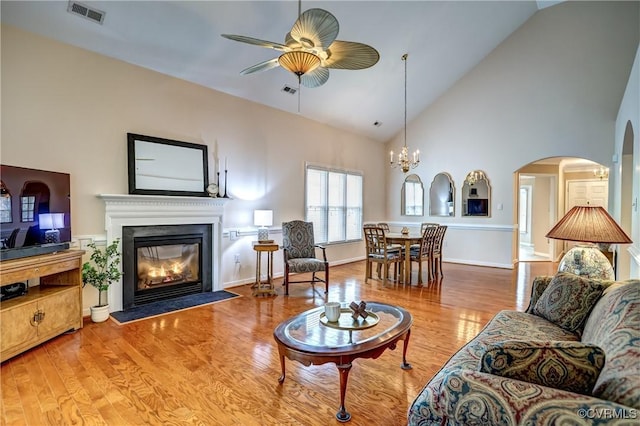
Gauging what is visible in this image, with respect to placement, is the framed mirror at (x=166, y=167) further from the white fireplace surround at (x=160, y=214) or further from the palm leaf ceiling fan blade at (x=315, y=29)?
the palm leaf ceiling fan blade at (x=315, y=29)

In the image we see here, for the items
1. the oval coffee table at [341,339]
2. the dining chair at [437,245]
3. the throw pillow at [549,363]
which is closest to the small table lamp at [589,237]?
the oval coffee table at [341,339]

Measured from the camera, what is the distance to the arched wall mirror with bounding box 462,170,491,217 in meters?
7.42

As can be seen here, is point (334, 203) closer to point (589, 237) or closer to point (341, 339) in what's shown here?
point (589, 237)

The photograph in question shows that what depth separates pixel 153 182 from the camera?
4410mm

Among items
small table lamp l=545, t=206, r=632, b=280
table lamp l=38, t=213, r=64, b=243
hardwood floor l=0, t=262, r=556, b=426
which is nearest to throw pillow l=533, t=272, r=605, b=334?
small table lamp l=545, t=206, r=632, b=280

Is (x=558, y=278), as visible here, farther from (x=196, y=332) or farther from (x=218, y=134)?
(x=218, y=134)

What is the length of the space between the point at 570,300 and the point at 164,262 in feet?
14.9

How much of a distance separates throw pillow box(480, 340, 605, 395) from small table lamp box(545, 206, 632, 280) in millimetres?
2062

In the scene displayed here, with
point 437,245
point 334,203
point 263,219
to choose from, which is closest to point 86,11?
point 263,219

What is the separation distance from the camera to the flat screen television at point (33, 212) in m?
2.93

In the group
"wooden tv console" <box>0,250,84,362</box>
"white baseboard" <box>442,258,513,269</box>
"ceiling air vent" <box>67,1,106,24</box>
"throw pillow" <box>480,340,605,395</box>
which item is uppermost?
"ceiling air vent" <box>67,1,106,24</box>

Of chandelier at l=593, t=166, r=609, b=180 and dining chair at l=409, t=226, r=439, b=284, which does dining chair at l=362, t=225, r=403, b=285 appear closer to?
dining chair at l=409, t=226, r=439, b=284

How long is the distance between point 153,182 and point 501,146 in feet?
22.4

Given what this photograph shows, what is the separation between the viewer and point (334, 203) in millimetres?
7379
